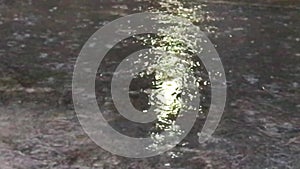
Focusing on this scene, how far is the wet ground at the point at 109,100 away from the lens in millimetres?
1308

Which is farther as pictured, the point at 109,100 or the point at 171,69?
the point at 171,69

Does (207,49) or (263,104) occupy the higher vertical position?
(207,49)

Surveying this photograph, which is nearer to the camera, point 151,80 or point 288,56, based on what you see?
point 151,80

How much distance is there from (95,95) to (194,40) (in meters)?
0.65

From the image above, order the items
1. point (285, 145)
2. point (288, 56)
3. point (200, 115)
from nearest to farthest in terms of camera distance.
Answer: point (285, 145)
point (200, 115)
point (288, 56)

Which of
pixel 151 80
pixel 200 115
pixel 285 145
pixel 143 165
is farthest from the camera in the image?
pixel 151 80

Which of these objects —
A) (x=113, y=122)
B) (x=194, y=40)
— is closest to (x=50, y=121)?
(x=113, y=122)

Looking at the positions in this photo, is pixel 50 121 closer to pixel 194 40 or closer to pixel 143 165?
pixel 143 165

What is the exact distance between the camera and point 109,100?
1605mm

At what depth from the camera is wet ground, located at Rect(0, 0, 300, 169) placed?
4.29 ft

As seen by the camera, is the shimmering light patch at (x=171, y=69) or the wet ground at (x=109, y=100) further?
the shimmering light patch at (x=171, y=69)

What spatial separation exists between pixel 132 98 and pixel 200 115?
25cm

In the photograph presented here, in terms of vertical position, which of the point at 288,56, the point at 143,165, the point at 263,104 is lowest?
the point at 143,165

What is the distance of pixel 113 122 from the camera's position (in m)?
1.48
